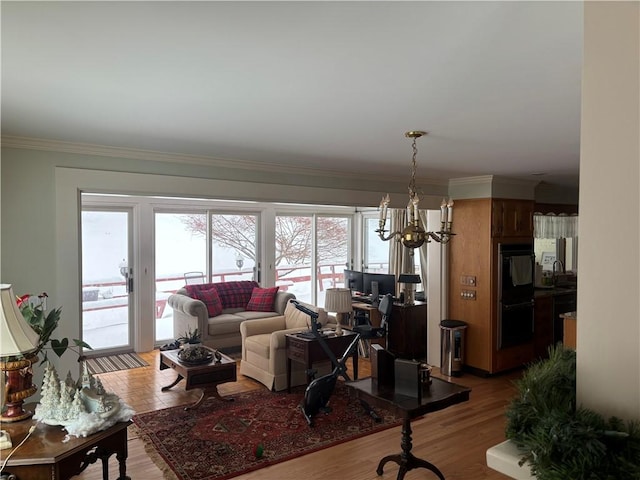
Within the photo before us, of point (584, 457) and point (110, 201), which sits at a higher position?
point (110, 201)

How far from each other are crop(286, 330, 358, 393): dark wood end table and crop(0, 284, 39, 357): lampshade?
285 centimetres

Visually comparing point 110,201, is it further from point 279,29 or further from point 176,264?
point 279,29

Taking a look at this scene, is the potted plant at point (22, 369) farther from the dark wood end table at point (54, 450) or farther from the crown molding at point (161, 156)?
the crown molding at point (161, 156)

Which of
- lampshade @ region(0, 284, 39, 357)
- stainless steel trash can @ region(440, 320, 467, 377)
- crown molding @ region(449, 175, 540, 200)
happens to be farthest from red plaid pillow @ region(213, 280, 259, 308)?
lampshade @ region(0, 284, 39, 357)

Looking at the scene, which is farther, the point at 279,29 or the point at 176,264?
the point at 176,264

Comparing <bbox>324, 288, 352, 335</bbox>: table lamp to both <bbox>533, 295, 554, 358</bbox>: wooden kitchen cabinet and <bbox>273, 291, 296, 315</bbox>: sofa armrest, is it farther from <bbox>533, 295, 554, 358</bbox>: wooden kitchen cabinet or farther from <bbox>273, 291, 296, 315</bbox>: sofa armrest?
<bbox>533, 295, 554, 358</bbox>: wooden kitchen cabinet

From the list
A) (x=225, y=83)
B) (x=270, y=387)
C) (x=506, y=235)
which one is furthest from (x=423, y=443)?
(x=225, y=83)

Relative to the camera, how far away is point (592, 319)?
32.4 inches

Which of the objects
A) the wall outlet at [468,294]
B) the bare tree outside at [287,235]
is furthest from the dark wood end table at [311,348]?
the bare tree outside at [287,235]

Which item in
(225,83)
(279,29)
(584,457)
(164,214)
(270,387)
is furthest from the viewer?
(164,214)

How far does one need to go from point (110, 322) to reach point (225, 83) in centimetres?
565

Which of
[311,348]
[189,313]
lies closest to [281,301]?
[189,313]

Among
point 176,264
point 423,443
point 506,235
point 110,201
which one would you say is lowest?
point 423,443

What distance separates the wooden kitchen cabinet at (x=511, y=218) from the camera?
213 inches
